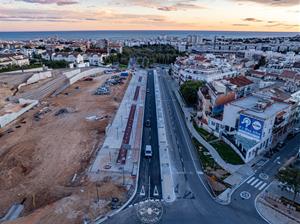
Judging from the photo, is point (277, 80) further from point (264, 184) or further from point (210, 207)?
point (210, 207)

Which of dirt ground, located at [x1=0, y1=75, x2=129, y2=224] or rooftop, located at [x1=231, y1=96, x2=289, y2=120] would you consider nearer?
dirt ground, located at [x1=0, y1=75, x2=129, y2=224]

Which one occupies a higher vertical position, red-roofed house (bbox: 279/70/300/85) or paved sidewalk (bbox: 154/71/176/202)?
red-roofed house (bbox: 279/70/300/85)

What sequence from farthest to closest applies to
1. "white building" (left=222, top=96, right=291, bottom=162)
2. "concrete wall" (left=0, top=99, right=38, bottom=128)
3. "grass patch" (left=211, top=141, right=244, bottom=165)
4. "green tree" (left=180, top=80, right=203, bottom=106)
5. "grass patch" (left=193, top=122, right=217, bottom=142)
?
"green tree" (left=180, top=80, right=203, bottom=106) < "concrete wall" (left=0, top=99, right=38, bottom=128) < "grass patch" (left=193, top=122, right=217, bottom=142) < "white building" (left=222, top=96, right=291, bottom=162) < "grass patch" (left=211, top=141, right=244, bottom=165)

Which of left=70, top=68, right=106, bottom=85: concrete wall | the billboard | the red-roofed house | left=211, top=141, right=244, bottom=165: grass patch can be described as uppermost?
the red-roofed house

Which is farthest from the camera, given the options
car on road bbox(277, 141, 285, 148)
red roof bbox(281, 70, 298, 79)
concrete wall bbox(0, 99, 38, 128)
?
red roof bbox(281, 70, 298, 79)

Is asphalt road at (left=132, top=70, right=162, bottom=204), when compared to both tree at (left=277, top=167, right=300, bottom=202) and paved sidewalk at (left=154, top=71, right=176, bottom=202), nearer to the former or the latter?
paved sidewalk at (left=154, top=71, right=176, bottom=202)

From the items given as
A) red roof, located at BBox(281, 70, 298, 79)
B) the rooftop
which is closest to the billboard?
the rooftop
